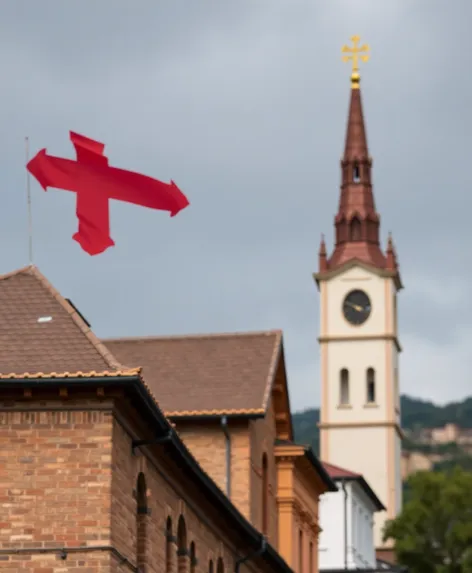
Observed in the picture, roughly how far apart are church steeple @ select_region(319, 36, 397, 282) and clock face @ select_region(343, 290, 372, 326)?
2246 millimetres

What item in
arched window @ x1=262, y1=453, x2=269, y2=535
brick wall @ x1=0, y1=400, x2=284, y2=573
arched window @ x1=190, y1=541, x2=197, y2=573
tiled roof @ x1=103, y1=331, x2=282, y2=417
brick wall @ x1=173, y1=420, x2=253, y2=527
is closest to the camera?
brick wall @ x1=0, y1=400, x2=284, y2=573

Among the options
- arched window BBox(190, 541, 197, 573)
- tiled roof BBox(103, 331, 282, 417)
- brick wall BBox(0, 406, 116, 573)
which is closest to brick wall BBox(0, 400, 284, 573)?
brick wall BBox(0, 406, 116, 573)

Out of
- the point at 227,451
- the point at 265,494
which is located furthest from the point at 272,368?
the point at 227,451

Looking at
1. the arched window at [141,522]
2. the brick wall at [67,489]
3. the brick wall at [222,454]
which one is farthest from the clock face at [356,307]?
the brick wall at [67,489]

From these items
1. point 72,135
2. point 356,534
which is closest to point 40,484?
point 72,135

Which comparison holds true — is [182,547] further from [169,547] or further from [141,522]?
[141,522]

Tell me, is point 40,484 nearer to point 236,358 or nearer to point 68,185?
Result: point 68,185

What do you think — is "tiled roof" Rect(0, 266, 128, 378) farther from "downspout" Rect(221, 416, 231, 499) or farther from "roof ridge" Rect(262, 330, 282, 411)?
"roof ridge" Rect(262, 330, 282, 411)

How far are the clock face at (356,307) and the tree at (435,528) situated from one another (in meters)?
28.5

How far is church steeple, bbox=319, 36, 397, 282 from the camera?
5359 inches

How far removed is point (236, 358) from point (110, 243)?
59.1 feet

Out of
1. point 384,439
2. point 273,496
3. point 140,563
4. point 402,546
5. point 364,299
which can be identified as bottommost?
point 140,563

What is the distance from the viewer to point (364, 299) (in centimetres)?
13388

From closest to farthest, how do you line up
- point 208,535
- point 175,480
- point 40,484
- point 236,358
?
point 40,484
point 175,480
point 208,535
point 236,358
